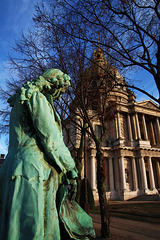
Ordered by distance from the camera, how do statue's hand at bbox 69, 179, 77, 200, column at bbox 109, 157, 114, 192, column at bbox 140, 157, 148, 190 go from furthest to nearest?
column at bbox 109, 157, 114, 192 → column at bbox 140, 157, 148, 190 → statue's hand at bbox 69, 179, 77, 200

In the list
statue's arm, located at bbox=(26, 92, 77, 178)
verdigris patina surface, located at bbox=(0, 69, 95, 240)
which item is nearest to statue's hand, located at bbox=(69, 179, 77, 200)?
verdigris patina surface, located at bbox=(0, 69, 95, 240)

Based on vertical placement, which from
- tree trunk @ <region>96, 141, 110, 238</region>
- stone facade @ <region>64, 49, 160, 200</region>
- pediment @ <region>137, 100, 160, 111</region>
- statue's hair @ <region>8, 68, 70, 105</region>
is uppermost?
pediment @ <region>137, 100, 160, 111</region>

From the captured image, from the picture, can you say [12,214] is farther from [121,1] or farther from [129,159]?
[129,159]

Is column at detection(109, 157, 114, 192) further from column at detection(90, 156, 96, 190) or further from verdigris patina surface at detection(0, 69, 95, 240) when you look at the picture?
verdigris patina surface at detection(0, 69, 95, 240)

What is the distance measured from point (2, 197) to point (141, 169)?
31.6 m

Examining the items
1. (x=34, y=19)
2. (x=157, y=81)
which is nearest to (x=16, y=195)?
(x=157, y=81)

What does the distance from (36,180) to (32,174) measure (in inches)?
2.4

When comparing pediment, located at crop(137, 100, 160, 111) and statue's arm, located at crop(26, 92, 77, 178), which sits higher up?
pediment, located at crop(137, 100, 160, 111)

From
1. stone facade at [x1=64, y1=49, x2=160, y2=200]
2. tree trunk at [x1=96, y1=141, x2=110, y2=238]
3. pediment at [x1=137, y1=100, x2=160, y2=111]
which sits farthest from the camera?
pediment at [x1=137, y1=100, x2=160, y2=111]

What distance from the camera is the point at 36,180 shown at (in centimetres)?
159

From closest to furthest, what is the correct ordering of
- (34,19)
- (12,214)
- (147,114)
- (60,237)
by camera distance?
1. (12,214)
2. (60,237)
3. (34,19)
4. (147,114)

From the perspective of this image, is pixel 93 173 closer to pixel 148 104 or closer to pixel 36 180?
pixel 148 104

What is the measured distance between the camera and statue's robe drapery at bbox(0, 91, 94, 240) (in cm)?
150

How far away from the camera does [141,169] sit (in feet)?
100
